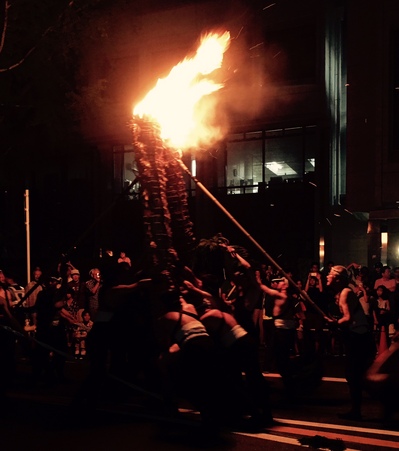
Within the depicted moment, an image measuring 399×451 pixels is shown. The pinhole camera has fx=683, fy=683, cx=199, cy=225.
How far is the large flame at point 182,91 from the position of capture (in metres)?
8.34

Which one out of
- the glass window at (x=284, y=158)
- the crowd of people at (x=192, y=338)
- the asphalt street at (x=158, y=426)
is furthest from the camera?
the glass window at (x=284, y=158)

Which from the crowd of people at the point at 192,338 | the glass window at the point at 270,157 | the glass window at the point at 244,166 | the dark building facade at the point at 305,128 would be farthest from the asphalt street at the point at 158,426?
the glass window at the point at 244,166

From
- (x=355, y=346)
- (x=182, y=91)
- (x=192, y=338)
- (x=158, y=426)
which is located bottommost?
(x=158, y=426)

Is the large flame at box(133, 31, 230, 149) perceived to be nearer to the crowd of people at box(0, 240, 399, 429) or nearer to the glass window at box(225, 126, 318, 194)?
the crowd of people at box(0, 240, 399, 429)

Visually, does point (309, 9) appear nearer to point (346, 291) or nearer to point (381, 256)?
point (381, 256)

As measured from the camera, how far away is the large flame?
27.4 feet

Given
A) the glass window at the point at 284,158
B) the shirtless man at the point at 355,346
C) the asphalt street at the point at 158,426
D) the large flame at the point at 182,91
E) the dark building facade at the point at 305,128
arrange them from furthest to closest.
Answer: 1. the glass window at the point at 284,158
2. the dark building facade at the point at 305,128
3. the large flame at the point at 182,91
4. the shirtless man at the point at 355,346
5. the asphalt street at the point at 158,426

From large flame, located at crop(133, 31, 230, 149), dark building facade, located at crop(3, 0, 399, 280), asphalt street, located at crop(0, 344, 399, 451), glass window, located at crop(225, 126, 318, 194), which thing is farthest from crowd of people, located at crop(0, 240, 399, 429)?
glass window, located at crop(225, 126, 318, 194)

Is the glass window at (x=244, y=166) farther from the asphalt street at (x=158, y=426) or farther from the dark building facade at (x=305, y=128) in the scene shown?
the asphalt street at (x=158, y=426)

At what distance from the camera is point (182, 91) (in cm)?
866

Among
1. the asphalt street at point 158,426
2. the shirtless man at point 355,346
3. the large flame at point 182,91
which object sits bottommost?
the asphalt street at point 158,426

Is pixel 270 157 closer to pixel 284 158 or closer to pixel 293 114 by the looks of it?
pixel 284 158

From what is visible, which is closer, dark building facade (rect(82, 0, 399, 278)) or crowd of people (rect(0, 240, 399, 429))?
crowd of people (rect(0, 240, 399, 429))

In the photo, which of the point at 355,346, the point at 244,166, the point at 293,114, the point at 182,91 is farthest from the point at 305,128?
the point at 355,346
